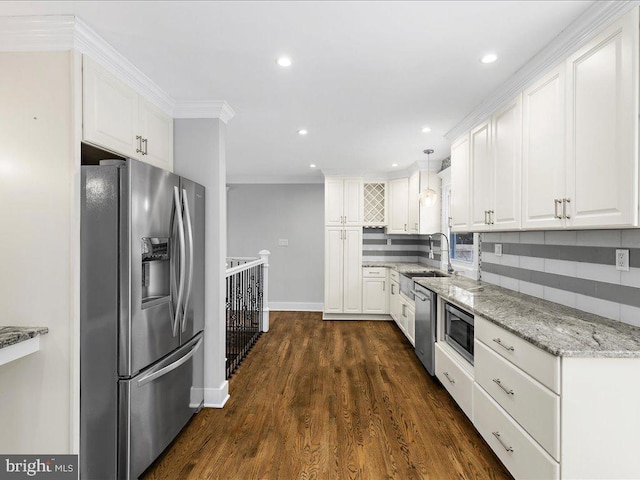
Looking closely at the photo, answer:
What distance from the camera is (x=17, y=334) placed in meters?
1.56

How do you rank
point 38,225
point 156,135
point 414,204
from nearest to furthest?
point 38,225 < point 156,135 < point 414,204

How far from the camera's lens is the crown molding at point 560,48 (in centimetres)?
146

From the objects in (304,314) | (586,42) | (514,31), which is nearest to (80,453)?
(514,31)

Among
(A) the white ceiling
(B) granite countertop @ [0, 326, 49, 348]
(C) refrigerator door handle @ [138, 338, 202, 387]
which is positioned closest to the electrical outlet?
(A) the white ceiling

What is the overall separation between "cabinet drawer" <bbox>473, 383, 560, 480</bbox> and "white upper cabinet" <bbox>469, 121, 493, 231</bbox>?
1.32 meters

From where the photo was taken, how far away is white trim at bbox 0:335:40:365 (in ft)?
4.88

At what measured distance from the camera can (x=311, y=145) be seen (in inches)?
154

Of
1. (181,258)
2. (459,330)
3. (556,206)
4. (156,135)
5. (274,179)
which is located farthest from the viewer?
(274,179)

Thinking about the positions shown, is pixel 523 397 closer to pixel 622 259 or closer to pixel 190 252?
pixel 622 259

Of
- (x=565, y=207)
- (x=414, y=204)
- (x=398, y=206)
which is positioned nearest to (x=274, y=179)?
(x=398, y=206)

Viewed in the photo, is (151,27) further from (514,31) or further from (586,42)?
(586,42)

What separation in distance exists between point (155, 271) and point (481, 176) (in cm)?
260

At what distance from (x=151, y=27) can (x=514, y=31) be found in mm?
1952

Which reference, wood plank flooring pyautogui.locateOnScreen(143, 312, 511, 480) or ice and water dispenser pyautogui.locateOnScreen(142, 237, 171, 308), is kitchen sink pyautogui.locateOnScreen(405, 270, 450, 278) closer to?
wood plank flooring pyautogui.locateOnScreen(143, 312, 511, 480)
